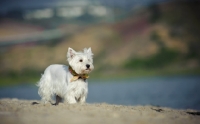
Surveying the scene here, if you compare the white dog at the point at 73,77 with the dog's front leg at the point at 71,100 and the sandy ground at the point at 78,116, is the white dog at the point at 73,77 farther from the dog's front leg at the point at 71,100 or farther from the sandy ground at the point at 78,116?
the sandy ground at the point at 78,116

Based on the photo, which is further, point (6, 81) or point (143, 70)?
point (143, 70)

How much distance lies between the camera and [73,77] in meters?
12.8

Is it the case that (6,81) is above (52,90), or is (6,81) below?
above

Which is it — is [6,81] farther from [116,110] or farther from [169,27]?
[116,110]

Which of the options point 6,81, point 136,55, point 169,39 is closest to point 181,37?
point 169,39

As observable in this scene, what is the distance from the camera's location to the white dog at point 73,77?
12648 mm

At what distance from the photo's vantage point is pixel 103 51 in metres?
85.3

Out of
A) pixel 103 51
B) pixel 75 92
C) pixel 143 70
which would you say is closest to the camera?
pixel 75 92

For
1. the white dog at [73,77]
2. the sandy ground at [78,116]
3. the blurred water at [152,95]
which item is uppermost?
the blurred water at [152,95]

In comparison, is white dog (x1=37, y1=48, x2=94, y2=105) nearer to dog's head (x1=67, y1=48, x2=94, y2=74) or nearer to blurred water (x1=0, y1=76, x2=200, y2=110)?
dog's head (x1=67, y1=48, x2=94, y2=74)

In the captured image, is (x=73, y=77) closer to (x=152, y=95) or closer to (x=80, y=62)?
(x=80, y=62)

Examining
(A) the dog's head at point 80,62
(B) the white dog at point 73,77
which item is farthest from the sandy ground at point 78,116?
(A) the dog's head at point 80,62

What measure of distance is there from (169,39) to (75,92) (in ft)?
232

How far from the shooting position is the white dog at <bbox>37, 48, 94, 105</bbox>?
498 inches
